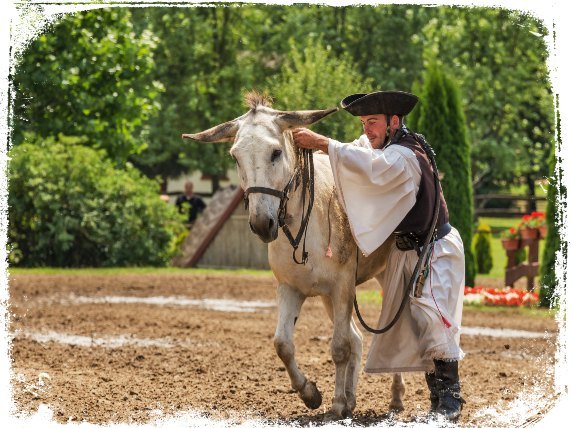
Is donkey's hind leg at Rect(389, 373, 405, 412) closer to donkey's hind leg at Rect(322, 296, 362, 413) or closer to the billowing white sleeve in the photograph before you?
donkey's hind leg at Rect(322, 296, 362, 413)

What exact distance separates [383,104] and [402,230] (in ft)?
2.89

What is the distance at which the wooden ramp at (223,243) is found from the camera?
1085 inches

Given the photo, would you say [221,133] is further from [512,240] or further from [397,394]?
[512,240]

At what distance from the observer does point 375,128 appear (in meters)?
7.50

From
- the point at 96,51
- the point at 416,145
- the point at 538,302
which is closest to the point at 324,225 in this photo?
the point at 416,145

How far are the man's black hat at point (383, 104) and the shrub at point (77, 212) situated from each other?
1769cm

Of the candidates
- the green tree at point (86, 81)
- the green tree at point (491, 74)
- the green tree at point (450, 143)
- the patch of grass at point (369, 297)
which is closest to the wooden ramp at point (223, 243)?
the green tree at point (86, 81)

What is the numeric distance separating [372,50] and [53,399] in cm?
4240

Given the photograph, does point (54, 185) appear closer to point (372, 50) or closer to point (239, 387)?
point (239, 387)

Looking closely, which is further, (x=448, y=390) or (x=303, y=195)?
(x=303, y=195)

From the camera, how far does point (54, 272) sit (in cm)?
2333

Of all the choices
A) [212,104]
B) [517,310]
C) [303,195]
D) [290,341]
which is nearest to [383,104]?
[303,195]

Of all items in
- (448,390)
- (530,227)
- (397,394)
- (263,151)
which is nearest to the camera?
(263,151)

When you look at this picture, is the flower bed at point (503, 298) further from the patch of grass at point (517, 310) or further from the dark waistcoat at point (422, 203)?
the dark waistcoat at point (422, 203)
